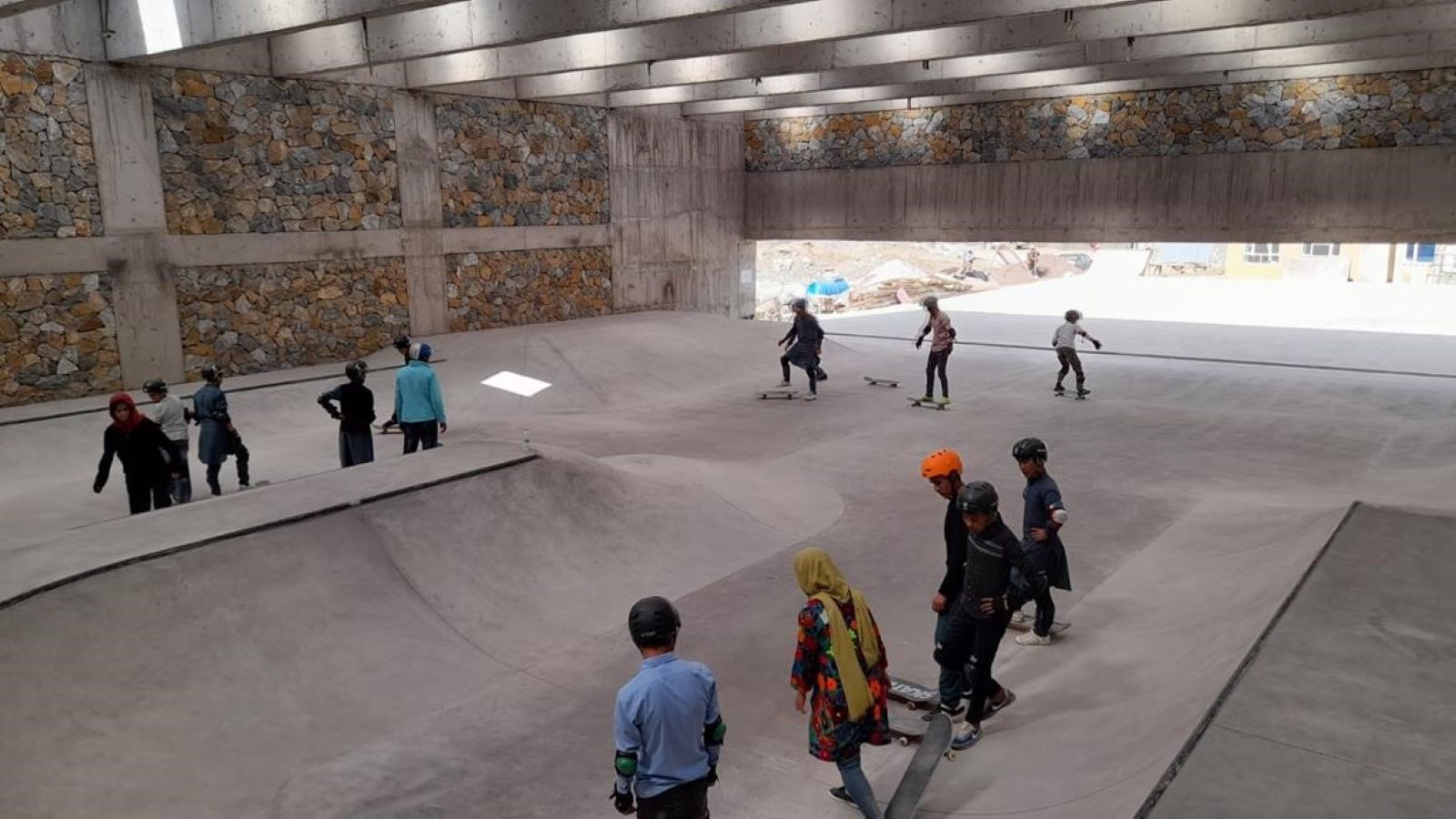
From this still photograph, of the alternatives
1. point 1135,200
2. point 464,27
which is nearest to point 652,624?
point 464,27

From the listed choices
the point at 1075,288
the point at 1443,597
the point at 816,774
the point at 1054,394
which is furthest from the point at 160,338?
the point at 1075,288

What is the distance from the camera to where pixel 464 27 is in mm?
12102

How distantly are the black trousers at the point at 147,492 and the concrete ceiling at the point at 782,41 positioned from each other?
4562mm

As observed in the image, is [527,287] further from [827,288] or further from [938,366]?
[827,288]

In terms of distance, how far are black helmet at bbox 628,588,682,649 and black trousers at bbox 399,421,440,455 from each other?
7606 millimetres

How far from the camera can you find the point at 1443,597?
5.65 meters

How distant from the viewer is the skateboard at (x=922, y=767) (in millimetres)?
4543

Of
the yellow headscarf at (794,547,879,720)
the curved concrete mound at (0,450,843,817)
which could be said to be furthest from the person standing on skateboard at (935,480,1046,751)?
the curved concrete mound at (0,450,843,817)

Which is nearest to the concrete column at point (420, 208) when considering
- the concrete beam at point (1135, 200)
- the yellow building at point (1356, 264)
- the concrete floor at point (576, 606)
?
the concrete floor at point (576, 606)

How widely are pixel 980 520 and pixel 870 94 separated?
1653 cm

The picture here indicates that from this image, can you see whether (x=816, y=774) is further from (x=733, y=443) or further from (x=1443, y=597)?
(x=733, y=443)

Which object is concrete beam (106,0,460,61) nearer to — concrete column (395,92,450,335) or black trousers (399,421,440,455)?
black trousers (399,421,440,455)

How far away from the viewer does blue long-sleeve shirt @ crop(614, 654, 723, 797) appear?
3.51m

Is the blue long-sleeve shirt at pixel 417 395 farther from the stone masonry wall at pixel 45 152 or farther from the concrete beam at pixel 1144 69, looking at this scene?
the concrete beam at pixel 1144 69
